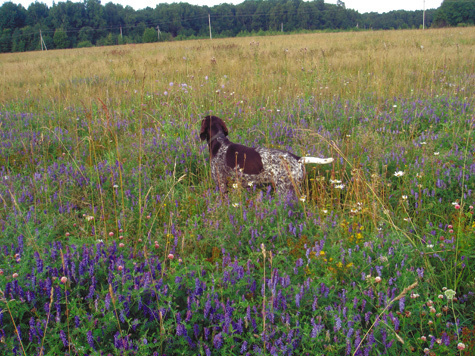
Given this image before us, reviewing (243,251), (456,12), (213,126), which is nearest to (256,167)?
(213,126)

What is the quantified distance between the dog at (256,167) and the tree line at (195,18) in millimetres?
71155

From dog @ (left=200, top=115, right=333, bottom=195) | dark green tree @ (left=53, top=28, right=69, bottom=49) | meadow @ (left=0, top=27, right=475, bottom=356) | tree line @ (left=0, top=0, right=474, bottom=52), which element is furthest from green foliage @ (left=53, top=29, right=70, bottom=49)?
dog @ (left=200, top=115, right=333, bottom=195)

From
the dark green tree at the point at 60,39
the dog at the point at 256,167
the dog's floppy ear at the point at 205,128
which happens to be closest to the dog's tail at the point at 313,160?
the dog at the point at 256,167

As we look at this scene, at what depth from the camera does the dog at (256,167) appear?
3662 mm

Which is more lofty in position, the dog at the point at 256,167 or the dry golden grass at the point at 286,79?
the dry golden grass at the point at 286,79

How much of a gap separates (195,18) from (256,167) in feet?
331

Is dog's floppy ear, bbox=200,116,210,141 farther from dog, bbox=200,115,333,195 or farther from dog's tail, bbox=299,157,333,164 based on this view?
dog's tail, bbox=299,157,333,164

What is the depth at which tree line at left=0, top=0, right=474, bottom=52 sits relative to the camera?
75.8 metres

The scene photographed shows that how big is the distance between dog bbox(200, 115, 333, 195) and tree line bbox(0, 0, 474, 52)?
71155mm

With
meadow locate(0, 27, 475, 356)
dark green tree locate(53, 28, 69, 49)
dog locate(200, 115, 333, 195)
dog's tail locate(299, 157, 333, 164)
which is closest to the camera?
meadow locate(0, 27, 475, 356)

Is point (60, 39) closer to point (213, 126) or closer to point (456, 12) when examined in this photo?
point (213, 126)

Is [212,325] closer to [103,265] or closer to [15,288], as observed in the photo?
[103,265]

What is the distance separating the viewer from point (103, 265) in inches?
90.7

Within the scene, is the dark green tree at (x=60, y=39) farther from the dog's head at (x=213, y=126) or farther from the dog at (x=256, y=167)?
the dog at (x=256, y=167)
